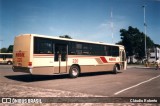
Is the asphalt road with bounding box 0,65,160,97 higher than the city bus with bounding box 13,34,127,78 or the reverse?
the reverse

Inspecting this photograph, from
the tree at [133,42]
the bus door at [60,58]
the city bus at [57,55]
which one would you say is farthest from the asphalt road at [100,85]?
the tree at [133,42]

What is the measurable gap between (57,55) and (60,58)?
361mm

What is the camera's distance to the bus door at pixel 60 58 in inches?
602

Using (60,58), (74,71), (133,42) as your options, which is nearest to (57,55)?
(60,58)

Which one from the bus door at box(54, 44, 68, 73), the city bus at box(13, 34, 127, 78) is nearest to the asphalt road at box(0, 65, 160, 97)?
the bus door at box(54, 44, 68, 73)

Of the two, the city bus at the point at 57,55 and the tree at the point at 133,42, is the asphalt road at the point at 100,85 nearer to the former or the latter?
the city bus at the point at 57,55

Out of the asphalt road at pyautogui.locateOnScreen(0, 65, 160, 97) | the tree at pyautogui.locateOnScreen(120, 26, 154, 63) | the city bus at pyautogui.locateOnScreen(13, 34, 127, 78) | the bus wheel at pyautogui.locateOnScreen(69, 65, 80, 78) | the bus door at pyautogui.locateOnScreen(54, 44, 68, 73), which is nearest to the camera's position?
the asphalt road at pyautogui.locateOnScreen(0, 65, 160, 97)

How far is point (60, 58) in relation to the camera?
1566 centimetres

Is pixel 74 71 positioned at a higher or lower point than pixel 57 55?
lower

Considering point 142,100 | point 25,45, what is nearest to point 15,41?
point 25,45

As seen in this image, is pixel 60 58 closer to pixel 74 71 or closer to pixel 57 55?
pixel 57 55

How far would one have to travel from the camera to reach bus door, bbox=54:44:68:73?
50.2 feet

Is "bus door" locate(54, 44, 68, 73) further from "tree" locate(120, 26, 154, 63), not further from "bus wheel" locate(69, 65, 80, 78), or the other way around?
"tree" locate(120, 26, 154, 63)

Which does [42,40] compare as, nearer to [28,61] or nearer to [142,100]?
[28,61]
